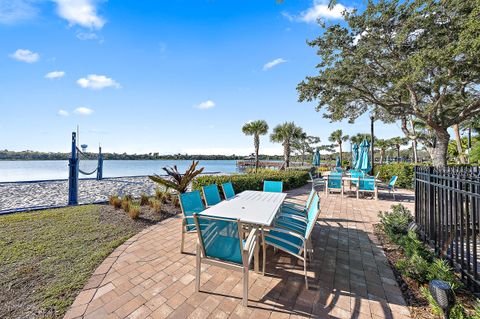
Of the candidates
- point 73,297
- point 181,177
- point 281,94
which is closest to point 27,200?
point 181,177

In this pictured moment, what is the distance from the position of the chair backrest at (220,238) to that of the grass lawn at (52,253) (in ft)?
5.09

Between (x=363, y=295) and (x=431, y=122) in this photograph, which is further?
(x=431, y=122)

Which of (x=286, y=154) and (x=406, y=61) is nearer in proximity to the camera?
(x=406, y=61)

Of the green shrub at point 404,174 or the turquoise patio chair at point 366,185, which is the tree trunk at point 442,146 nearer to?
the green shrub at point 404,174

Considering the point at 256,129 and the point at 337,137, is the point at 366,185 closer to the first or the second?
the point at 256,129

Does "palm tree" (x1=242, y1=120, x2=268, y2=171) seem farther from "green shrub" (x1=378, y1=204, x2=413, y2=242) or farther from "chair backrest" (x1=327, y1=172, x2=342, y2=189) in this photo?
"green shrub" (x1=378, y1=204, x2=413, y2=242)

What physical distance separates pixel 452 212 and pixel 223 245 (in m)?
2.99

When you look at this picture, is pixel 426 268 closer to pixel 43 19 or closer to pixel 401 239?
pixel 401 239

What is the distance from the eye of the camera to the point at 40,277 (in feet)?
8.53

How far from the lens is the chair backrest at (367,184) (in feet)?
25.3

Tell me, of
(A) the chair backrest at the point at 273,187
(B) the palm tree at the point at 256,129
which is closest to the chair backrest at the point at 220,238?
(A) the chair backrest at the point at 273,187

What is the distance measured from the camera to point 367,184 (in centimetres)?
784

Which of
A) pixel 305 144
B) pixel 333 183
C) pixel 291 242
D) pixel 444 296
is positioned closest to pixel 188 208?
pixel 291 242

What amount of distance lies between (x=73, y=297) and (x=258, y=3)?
28.4 ft
